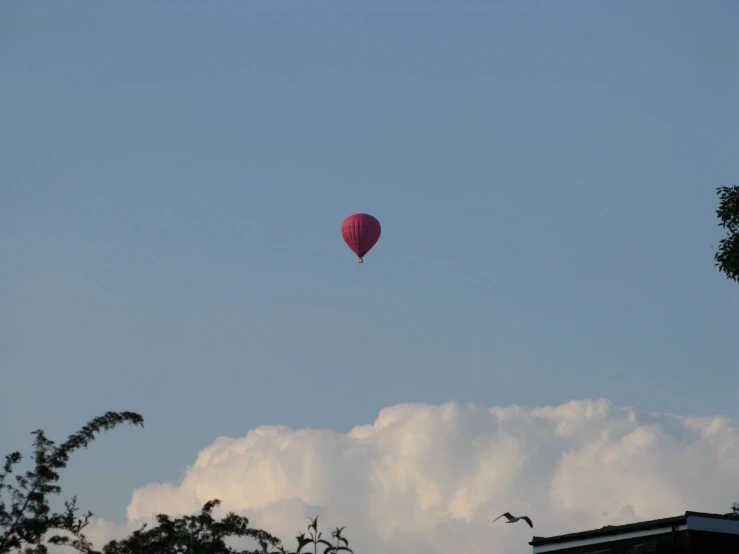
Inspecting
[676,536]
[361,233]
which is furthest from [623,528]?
[361,233]

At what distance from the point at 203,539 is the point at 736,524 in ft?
101

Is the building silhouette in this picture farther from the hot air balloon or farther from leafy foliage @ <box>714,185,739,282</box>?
the hot air balloon

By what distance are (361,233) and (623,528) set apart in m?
45.5

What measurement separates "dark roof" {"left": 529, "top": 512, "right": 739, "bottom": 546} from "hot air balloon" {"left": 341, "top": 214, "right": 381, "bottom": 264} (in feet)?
130

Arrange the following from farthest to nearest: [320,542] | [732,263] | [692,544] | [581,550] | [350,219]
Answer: [350,219] → [581,550] → [692,544] → [732,263] → [320,542]

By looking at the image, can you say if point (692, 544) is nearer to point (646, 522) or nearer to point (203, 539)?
point (646, 522)

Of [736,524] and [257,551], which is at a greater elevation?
[736,524]

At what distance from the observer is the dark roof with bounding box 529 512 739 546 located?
55094 millimetres

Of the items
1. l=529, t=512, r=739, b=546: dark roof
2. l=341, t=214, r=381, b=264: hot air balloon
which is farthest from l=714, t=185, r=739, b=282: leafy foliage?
l=341, t=214, r=381, b=264: hot air balloon

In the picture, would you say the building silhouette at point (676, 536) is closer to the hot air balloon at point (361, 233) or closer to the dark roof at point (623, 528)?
the dark roof at point (623, 528)

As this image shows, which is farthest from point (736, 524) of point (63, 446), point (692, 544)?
point (63, 446)

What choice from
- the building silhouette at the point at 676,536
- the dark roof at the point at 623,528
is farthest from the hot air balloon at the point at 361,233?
the building silhouette at the point at 676,536

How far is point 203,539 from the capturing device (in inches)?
1399

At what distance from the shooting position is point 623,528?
190ft
